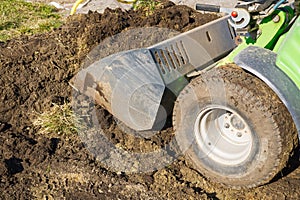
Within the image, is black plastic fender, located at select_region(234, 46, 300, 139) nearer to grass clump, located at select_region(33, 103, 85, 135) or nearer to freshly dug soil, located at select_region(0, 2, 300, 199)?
freshly dug soil, located at select_region(0, 2, 300, 199)

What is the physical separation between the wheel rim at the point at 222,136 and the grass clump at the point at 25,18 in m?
3.25

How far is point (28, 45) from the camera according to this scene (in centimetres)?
512

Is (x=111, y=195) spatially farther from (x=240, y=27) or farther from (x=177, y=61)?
(x=240, y=27)

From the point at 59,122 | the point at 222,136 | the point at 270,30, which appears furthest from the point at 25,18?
the point at 270,30

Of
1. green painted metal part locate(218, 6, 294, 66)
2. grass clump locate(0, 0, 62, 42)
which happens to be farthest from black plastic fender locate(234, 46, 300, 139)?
grass clump locate(0, 0, 62, 42)

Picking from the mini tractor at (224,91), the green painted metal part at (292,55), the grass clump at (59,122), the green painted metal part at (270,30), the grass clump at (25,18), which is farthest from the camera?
the grass clump at (25,18)

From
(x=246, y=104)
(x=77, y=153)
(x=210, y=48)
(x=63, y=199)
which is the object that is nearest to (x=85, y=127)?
(x=77, y=153)

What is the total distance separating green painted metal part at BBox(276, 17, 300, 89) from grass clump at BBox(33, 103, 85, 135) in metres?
1.88

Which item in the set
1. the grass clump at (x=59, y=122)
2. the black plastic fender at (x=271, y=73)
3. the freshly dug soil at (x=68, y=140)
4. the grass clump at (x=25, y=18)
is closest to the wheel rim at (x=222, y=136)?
the freshly dug soil at (x=68, y=140)

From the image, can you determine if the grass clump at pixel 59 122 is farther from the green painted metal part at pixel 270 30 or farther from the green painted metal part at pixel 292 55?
→ the green painted metal part at pixel 292 55

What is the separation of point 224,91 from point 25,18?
441cm

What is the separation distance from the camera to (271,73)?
3275 mm

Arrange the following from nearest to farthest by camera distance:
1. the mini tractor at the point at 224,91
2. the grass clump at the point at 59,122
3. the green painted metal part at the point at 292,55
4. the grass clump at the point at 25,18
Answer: the green painted metal part at the point at 292,55, the mini tractor at the point at 224,91, the grass clump at the point at 59,122, the grass clump at the point at 25,18

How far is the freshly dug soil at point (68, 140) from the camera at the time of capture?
12.0 feet
